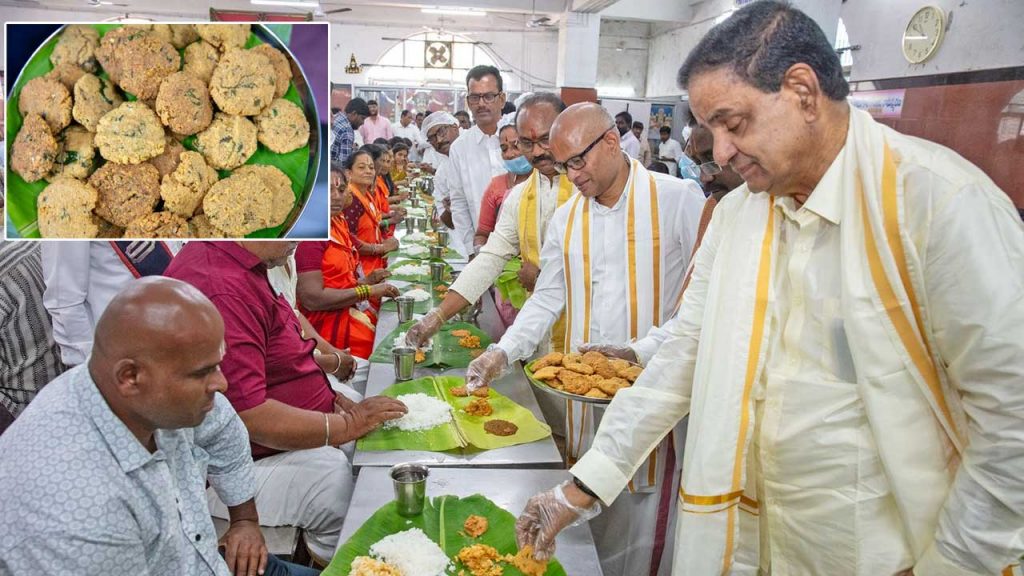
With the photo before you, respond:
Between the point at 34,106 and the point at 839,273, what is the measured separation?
153 cm

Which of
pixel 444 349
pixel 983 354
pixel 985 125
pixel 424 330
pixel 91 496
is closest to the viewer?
pixel 983 354

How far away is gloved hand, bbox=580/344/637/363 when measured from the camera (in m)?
2.53

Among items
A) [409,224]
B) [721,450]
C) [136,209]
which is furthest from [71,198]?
[409,224]

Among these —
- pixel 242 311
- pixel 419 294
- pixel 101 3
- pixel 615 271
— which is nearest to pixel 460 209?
pixel 419 294

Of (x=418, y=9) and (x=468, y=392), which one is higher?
(x=418, y=9)

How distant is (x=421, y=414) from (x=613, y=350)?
2.54 ft

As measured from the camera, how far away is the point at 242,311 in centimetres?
217

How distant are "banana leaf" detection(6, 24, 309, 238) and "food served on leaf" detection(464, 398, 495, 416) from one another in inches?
59.6

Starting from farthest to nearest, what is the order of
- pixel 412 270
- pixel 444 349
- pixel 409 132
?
pixel 409 132 → pixel 412 270 → pixel 444 349

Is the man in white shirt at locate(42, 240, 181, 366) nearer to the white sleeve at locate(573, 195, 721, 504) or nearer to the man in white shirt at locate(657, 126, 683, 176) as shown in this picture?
the white sleeve at locate(573, 195, 721, 504)

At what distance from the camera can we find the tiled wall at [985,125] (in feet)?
11.6

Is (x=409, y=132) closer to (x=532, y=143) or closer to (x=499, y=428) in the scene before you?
(x=532, y=143)

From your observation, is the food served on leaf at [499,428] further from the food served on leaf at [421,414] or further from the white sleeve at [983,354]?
the white sleeve at [983,354]

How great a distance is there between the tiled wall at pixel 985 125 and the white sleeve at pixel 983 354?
287cm
